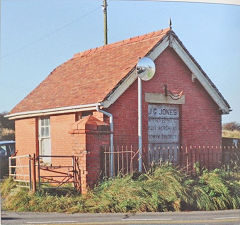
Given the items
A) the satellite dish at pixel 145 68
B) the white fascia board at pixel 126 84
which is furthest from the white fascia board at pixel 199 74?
the satellite dish at pixel 145 68

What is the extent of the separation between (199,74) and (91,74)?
2.36 metres

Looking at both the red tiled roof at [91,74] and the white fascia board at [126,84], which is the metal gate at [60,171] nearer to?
the red tiled roof at [91,74]

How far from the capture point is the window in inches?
438

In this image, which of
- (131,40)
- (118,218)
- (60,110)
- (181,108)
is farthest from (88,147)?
(131,40)

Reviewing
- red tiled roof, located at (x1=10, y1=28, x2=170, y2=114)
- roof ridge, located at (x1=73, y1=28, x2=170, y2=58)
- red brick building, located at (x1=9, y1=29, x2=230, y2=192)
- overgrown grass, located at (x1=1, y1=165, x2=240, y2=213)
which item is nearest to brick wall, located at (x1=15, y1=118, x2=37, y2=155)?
red brick building, located at (x1=9, y1=29, x2=230, y2=192)

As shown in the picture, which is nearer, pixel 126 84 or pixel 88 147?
pixel 88 147

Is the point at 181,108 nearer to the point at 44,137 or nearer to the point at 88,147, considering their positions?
the point at 88,147

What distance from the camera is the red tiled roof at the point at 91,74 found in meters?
10.8

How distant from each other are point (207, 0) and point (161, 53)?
3.12m

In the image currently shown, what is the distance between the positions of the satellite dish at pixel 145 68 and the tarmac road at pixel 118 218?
2.91 metres

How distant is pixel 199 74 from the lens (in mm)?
11711

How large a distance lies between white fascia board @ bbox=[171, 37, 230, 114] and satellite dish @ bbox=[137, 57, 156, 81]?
43.6 inches

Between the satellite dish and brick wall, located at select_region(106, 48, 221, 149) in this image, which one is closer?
the satellite dish

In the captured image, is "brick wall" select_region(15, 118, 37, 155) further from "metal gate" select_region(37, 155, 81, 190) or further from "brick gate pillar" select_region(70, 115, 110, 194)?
"brick gate pillar" select_region(70, 115, 110, 194)
